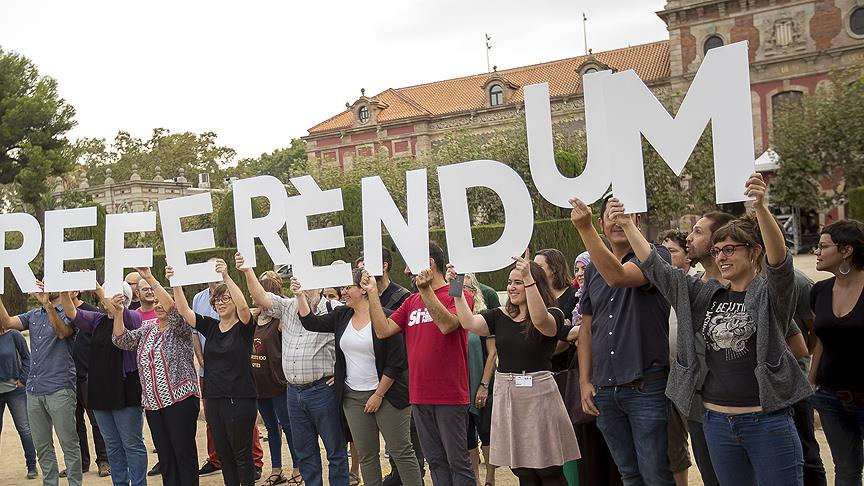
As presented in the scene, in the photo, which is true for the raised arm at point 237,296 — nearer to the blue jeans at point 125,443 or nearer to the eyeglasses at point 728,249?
the blue jeans at point 125,443

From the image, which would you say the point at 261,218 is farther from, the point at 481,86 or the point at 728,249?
the point at 481,86

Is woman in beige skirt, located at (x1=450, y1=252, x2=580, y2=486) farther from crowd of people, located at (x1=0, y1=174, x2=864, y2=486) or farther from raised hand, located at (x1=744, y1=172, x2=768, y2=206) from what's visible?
raised hand, located at (x1=744, y1=172, x2=768, y2=206)

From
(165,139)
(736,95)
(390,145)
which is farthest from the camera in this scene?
(165,139)

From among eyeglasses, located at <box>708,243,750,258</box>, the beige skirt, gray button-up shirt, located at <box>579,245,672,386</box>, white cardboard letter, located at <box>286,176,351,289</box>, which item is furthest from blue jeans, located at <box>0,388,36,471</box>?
eyeglasses, located at <box>708,243,750,258</box>

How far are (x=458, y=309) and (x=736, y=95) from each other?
2.09 meters

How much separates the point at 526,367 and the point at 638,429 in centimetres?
79

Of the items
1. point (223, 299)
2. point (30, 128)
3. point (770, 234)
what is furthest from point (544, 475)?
point (30, 128)

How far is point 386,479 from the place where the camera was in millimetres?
6594

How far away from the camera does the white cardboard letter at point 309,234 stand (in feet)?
19.6

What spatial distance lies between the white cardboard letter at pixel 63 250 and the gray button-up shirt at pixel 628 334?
166 inches

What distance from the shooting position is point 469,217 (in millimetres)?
5305

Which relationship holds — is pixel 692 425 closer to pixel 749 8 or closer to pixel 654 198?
pixel 654 198

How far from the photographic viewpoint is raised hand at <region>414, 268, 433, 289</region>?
5.30 m

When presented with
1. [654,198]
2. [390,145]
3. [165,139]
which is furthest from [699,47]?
[165,139]
